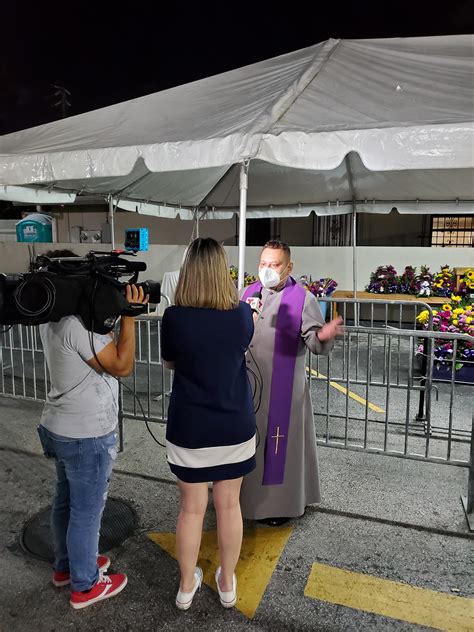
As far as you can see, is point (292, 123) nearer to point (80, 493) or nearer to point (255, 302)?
point (255, 302)

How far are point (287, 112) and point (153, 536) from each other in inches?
119

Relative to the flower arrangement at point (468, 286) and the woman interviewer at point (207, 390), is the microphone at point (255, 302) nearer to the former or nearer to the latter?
the woman interviewer at point (207, 390)

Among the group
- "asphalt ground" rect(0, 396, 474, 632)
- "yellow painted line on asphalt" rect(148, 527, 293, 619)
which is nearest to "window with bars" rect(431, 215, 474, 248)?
"asphalt ground" rect(0, 396, 474, 632)

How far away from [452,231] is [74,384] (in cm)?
1425

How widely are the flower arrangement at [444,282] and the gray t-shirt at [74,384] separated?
971cm

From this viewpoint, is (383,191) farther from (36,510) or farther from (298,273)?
(36,510)

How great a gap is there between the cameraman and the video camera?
0.08 metres

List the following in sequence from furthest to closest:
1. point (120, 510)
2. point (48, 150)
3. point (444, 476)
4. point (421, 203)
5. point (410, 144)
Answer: point (421, 203)
point (48, 150)
point (444, 476)
point (120, 510)
point (410, 144)

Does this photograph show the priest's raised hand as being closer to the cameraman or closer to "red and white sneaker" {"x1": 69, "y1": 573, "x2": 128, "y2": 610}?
the cameraman

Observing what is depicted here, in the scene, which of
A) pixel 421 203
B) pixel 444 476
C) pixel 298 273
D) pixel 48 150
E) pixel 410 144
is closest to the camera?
pixel 410 144

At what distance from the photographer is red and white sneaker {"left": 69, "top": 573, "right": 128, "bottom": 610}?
2.48 metres

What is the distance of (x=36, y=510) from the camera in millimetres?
3420

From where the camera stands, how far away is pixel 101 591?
2539mm

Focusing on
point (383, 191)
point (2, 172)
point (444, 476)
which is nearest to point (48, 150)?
point (2, 172)
